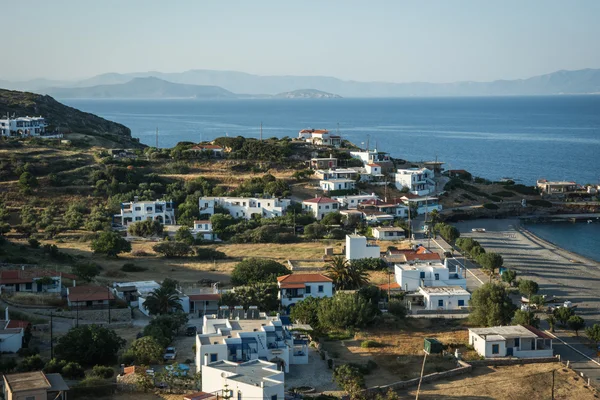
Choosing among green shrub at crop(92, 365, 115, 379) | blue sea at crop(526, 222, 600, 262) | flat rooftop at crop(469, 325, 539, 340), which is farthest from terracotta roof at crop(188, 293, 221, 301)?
blue sea at crop(526, 222, 600, 262)

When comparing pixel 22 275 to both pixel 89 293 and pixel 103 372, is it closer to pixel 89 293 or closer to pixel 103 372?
pixel 89 293

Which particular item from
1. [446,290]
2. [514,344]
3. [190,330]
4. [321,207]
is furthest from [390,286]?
[321,207]

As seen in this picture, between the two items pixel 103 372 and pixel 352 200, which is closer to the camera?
pixel 103 372

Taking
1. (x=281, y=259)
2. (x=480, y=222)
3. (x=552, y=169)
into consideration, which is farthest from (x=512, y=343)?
(x=552, y=169)

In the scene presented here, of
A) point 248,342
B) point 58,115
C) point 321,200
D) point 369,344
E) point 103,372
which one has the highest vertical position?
point 58,115

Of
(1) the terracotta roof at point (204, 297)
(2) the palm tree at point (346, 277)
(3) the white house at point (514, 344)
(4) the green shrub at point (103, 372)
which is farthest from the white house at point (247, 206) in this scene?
(4) the green shrub at point (103, 372)

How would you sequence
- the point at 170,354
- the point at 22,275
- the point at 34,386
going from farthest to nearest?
the point at 22,275 → the point at 170,354 → the point at 34,386
